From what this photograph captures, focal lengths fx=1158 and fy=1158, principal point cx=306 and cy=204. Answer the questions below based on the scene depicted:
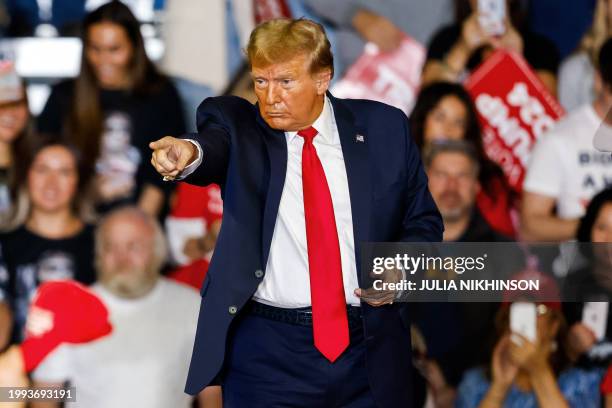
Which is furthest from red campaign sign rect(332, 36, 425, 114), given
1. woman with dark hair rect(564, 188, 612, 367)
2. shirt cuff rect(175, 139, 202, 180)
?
shirt cuff rect(175, 139, 202, 180)

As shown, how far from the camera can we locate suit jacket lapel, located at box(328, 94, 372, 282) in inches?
101

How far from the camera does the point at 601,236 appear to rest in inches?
172

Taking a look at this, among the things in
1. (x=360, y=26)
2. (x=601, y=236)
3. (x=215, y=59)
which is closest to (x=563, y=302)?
(x=601, y=236)

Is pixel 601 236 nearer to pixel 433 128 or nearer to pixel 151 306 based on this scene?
pixel 433 128

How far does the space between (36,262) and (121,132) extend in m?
0.62

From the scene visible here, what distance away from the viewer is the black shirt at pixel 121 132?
4676mm

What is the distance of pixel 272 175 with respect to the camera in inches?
100

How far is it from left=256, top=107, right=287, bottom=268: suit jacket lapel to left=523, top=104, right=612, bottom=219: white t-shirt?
7.58 feet

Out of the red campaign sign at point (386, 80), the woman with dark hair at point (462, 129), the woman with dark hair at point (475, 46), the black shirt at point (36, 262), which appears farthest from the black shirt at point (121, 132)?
the woman with dark hair at point (475, 46)

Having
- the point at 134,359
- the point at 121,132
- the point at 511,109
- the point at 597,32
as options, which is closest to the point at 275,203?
the point at 134,359

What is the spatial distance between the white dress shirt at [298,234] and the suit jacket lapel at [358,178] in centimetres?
3

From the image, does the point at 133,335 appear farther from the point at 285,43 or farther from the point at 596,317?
the point at 285,43

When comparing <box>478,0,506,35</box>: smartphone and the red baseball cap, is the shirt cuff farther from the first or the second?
<box>478,0,506,35</box>: smartphone

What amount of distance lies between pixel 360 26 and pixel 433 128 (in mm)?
574
